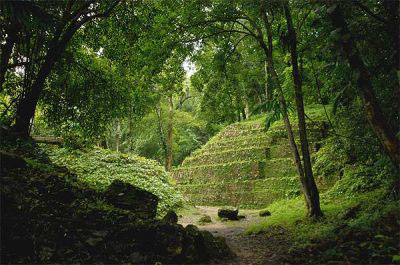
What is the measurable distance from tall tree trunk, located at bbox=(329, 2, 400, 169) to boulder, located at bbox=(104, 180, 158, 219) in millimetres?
5024

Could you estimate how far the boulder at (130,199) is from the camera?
7.57m

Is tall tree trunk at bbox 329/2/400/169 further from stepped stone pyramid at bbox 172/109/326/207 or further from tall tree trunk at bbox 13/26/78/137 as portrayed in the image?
stepped stone pyramid at bbox 172/109/326/207

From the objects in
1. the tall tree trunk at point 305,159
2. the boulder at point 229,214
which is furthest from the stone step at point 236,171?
the tall tree trunk at point 305,159

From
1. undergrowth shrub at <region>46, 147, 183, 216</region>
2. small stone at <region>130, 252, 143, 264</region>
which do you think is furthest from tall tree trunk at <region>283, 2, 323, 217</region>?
undergrowth shrub at <region>46, 147, 183, 216</region>

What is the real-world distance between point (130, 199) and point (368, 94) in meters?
5.79

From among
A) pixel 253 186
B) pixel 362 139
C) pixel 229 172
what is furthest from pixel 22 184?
pixel 229 172

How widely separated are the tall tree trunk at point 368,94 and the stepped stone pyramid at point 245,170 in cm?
1122

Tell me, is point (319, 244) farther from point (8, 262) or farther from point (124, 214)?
point (8, 262)

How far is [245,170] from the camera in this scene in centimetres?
1900

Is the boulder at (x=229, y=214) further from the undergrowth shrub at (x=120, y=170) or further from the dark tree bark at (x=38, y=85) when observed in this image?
the dark tree bark at (x=38, y=85)

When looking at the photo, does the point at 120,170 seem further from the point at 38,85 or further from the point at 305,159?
the point at 305,159

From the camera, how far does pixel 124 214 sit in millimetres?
6363

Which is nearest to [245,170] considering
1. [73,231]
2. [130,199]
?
[130,199]

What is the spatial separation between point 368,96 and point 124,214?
16.3 feet
